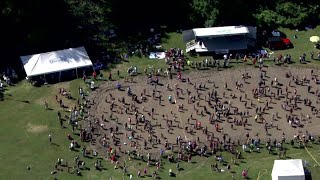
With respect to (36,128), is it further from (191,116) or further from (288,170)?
(288,170)

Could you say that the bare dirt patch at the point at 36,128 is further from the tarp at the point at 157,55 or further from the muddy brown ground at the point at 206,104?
the tarp at the point at 157,55

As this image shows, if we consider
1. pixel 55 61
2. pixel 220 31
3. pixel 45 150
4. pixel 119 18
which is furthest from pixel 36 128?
pixel 220 31

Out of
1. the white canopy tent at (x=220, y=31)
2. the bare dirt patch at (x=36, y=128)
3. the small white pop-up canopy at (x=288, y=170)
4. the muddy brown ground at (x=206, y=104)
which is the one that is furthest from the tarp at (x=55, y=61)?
the small white pop-up canopy at (x=288, y=170)

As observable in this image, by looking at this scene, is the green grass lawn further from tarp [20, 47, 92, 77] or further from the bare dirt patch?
tarp [20, 47, 92, 77]

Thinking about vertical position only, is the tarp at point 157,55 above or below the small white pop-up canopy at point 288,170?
above

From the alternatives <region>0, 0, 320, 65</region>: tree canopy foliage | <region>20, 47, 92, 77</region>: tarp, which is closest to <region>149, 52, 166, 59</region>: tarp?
<region>0, 0, 320, 65</region>: tree canopy foliage

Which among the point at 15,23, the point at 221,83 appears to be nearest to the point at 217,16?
the point at 221,83
